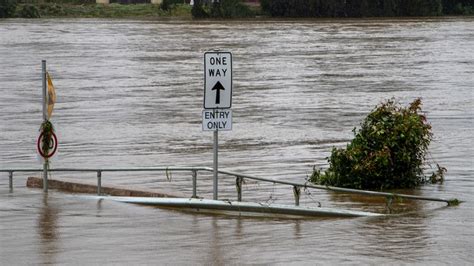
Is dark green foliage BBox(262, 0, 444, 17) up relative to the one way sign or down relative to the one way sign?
down

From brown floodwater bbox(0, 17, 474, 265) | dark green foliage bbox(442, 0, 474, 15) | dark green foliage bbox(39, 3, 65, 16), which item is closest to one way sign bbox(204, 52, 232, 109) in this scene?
brown floodwater bbox(0, 17, 474, 265)

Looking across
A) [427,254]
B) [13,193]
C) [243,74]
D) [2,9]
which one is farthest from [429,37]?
[427,254]

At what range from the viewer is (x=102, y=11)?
381ft

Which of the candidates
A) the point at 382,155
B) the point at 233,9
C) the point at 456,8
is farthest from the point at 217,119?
the point at 456,8

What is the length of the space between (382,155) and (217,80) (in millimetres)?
4223

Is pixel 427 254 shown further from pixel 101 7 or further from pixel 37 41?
pixel 101 7

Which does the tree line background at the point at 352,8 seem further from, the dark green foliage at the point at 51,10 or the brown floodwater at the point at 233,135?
the dark green foliage at the point at 51,10

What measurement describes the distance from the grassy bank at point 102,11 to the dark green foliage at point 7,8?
649mm

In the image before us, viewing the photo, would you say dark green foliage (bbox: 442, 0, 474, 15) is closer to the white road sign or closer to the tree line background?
the tree line background

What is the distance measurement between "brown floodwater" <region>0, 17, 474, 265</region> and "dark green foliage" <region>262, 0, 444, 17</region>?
63.6ft

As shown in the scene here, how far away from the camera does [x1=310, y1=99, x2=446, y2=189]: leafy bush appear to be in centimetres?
1903

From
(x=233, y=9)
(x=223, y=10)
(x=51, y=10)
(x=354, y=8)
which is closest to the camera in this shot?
(x=354, y=8)

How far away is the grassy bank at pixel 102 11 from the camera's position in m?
113

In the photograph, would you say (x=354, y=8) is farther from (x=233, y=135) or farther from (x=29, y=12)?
(x=233, y=135)
